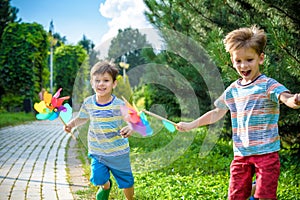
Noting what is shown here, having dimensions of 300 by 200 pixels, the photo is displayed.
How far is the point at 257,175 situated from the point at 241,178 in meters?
0.11

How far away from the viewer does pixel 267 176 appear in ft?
7.42

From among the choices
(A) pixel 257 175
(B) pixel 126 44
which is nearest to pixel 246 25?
(A) pixel 257 175

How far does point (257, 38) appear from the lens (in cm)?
237

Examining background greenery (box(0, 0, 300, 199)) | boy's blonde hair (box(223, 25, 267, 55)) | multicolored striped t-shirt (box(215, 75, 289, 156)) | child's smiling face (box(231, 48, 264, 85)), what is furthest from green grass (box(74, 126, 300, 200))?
boy's blonde hair (box(223, 25, 267, 55))

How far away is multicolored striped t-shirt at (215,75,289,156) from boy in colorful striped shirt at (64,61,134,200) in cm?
98

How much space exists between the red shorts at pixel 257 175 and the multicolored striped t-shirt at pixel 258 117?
0.14 ft

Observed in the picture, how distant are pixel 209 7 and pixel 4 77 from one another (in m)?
12.2

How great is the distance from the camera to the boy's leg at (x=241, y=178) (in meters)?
2.39

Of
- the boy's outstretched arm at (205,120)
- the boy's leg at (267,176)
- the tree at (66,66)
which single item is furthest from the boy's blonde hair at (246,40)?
the tree at (66,66)

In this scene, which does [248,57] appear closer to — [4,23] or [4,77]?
[4,77]

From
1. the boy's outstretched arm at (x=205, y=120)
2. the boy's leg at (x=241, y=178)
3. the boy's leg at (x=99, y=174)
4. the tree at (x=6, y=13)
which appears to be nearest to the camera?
the boy's leg at (x=241, y=178)

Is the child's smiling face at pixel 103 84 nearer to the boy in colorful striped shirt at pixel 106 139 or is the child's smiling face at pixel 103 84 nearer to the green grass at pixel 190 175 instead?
the boy in colorful striped shirt at pixel 106 139

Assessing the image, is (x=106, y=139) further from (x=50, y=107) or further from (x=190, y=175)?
(x=190, y=175)

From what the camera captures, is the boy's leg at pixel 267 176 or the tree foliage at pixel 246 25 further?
the tree foliage at pixel 246 25
